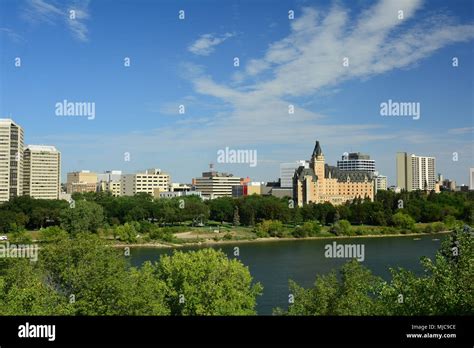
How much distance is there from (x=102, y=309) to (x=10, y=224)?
916 centimetres

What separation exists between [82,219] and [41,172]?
307 inches

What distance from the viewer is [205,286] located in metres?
3.68

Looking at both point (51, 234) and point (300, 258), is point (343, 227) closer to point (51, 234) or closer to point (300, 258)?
point (300, 258)

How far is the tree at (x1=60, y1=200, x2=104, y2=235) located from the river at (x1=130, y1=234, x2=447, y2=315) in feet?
3.28

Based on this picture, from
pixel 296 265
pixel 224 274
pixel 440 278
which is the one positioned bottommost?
pixel 296 265

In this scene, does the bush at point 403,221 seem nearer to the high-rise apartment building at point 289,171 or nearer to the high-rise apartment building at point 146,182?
the high-rise apartment building at point 289,171

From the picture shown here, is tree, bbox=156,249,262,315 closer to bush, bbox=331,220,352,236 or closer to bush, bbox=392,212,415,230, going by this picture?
bush, bbox=331,220,352,236

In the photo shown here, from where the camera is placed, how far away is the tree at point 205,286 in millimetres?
3553

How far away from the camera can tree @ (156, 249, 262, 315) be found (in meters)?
3.55

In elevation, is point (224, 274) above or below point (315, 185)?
below

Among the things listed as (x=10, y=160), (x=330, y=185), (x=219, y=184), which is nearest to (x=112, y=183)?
(x=219, y=184)
